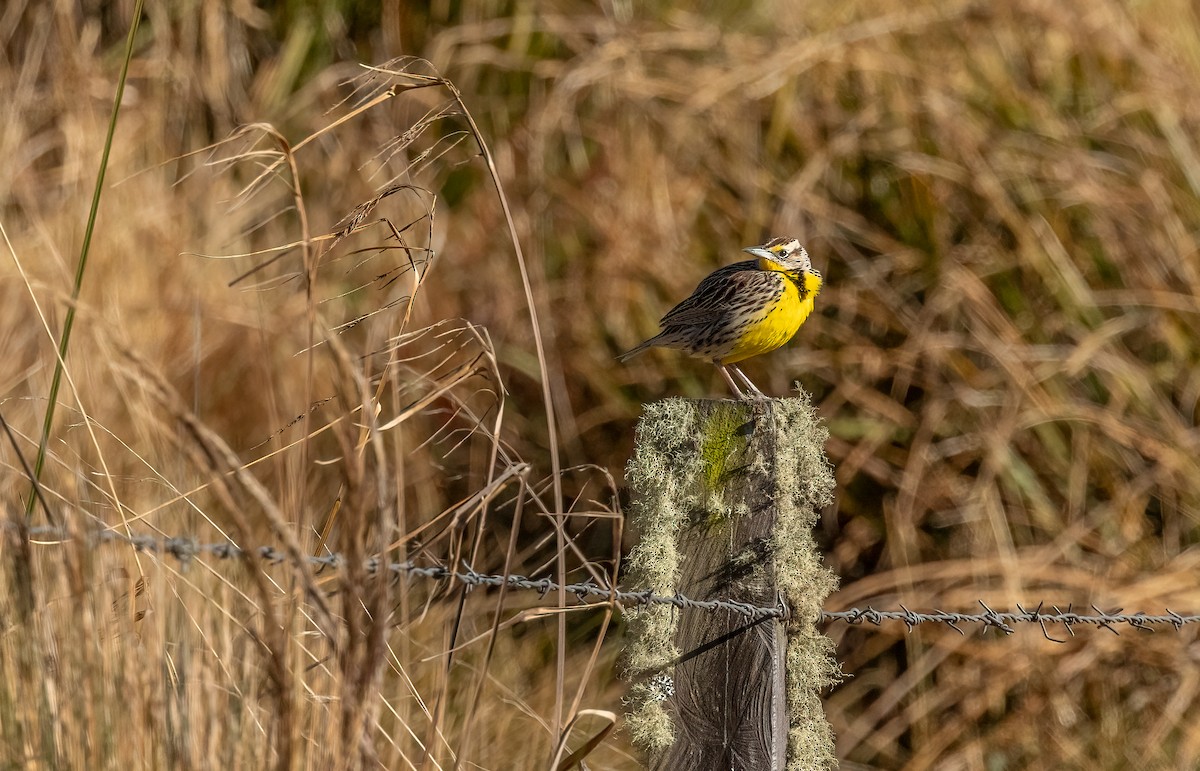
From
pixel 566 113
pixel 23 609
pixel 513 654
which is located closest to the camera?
pixel 23 609

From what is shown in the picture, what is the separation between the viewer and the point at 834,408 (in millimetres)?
5027

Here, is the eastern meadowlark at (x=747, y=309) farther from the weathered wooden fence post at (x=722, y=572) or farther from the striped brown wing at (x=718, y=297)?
the weathered wooden fence post at (x=722, y=572)

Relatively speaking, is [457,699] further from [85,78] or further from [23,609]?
[85,78]

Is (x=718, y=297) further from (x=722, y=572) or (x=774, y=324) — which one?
(x=722, y=572)

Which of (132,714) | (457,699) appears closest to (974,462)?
(457,699)

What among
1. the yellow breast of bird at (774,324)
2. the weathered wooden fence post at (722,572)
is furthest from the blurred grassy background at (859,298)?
the weathered wooden fence post at (722,572)

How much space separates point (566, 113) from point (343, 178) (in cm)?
107

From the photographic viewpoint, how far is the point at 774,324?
10.3 feet

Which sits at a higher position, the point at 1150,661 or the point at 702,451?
the point at 702,451

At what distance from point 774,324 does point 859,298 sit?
1973 mm

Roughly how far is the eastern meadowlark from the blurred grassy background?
0.92m

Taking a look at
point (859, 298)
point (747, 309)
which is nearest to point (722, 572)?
point (747, 309)

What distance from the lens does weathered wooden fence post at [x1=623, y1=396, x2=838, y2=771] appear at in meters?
1.98

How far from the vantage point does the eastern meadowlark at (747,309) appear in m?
3.12
